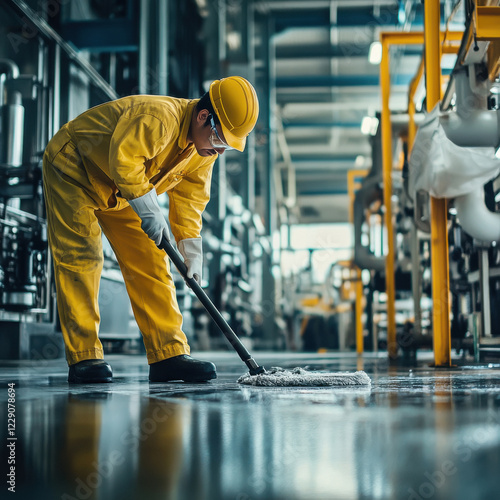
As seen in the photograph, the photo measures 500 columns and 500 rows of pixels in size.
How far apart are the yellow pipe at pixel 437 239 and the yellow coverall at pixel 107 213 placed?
148cm

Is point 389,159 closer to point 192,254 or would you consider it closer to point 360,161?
point 192,254

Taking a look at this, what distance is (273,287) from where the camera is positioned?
10.8 meters

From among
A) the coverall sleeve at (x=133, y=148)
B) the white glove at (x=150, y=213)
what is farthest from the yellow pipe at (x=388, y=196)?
the coverall sleeve at (x=133, y=148)

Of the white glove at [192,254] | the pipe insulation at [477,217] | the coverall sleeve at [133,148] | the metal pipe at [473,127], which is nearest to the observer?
the coverall sleeve at [133,148]

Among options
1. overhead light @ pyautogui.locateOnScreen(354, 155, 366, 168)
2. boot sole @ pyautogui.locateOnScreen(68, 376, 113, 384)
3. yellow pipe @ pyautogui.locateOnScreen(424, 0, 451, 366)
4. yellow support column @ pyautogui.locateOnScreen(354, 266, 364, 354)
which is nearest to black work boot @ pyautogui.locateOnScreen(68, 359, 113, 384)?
boot sole @ pyautogui.locateOnScreen(68, 376, 113, 384)

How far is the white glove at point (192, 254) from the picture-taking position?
2.69 m

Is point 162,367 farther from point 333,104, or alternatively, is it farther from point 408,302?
point 333,104

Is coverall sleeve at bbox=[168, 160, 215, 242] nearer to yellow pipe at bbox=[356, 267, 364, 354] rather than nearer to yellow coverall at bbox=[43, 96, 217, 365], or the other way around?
yellow coverall at bbox=[43, 96, 217, 365]

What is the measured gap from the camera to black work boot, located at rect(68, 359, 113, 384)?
239 cm

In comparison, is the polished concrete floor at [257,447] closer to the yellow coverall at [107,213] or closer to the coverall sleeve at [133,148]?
the yellow coverall at [107,213]

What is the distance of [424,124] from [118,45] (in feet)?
11.1

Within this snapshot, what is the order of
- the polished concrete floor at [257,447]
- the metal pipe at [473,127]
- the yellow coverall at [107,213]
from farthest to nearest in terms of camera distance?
1. the metal pipe at [473,127]
2. the yellow coverall at [107,213]
3. the polished concrete floor at [257,447]

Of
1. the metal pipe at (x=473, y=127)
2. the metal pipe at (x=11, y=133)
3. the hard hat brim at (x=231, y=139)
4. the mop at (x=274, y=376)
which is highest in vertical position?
the metal pipe at (x=11, y=133)

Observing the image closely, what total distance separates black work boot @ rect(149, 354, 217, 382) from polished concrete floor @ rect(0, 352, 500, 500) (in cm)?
61
